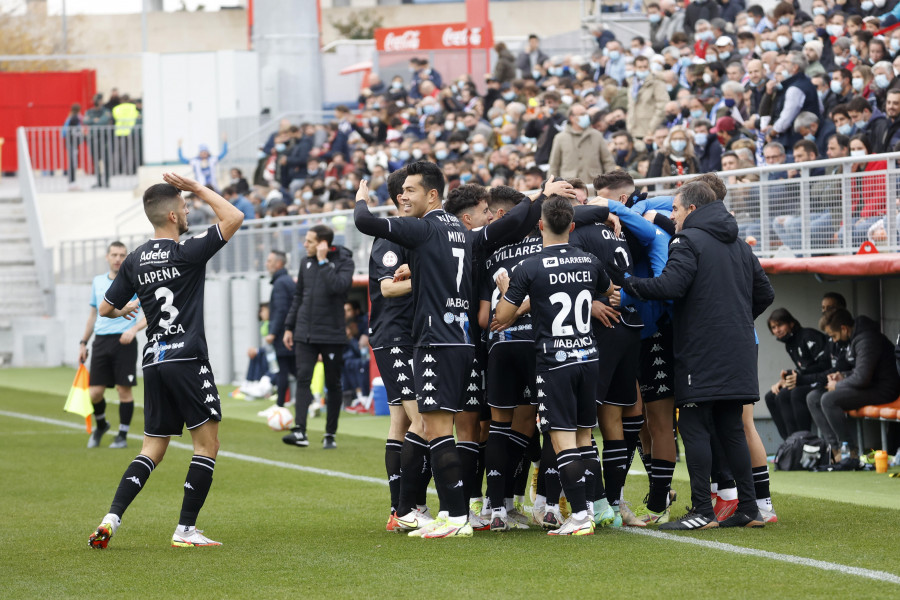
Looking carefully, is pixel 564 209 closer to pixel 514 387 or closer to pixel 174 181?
pixel 514 387

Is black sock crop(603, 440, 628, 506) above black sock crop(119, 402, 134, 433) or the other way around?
above

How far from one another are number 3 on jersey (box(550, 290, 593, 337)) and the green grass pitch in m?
1.23

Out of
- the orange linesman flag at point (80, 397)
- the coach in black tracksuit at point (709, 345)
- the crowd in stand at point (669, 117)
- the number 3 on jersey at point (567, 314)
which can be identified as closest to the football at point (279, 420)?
the orange linesman flag at point (80, 397)

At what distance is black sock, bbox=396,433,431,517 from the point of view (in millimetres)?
8344

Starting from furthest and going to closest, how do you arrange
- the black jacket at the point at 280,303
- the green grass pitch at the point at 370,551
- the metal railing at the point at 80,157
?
the metal railing at the point at 80,157
the black jacket at the point at 280,303
the green grass pitch at the point at 370,551

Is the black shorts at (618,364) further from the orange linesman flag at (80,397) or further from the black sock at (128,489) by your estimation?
the orange linesman flag at (80,397)

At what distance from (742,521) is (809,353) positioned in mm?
4409

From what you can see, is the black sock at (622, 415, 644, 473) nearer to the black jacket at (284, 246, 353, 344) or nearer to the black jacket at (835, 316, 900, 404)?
the black jacket at (835, 316, 900, 404)

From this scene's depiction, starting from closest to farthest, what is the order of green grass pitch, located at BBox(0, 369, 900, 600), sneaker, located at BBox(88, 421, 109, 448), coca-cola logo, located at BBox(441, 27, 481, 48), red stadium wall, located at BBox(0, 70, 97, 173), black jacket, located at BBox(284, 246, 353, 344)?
green grass pitch, located at BBox(0, 369, 900, 600) < black jacket, located at BBox(284, 246, 353, 344) < sneaker, located at BBox(88, 421, 109, 448) < coca-cola logo, located at BBox(441, 27, 481, 48) < red stadium wall, located at BBox(0, 70, 97, 173)

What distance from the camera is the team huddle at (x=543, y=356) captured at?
794 cm

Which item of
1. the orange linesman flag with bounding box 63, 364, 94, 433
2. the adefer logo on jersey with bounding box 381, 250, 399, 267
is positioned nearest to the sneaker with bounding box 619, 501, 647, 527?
the adefer logo on jersey with bounding box 381, 250, 399, 267

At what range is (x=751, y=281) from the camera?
844 cm

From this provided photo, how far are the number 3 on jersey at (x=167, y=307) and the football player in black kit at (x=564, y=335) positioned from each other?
195 centimetres

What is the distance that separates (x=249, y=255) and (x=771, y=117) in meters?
9.81
